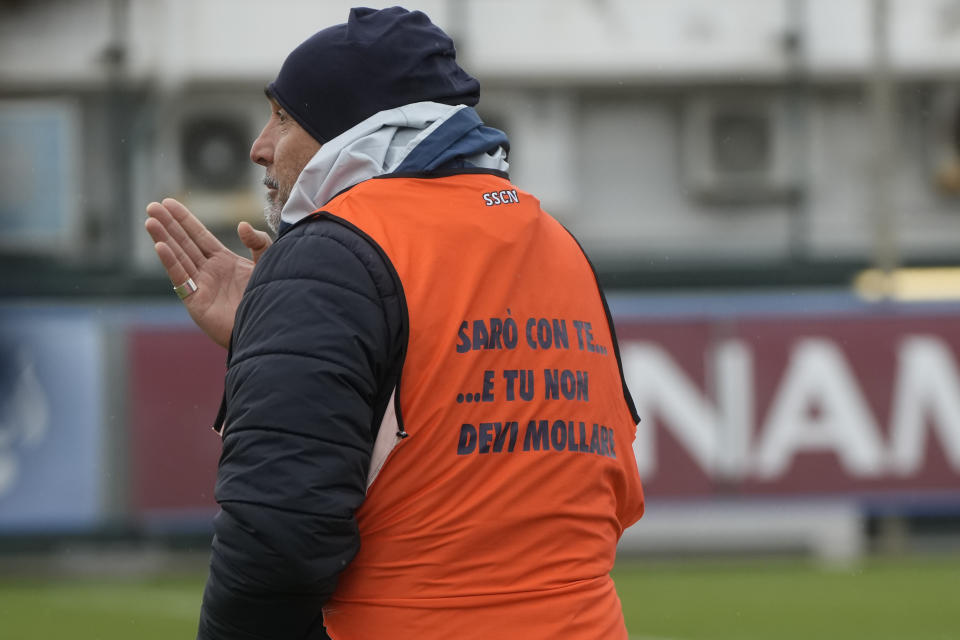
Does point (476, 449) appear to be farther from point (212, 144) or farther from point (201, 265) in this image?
point (212, 144)

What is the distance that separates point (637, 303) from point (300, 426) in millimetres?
9870

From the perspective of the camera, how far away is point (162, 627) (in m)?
8.10

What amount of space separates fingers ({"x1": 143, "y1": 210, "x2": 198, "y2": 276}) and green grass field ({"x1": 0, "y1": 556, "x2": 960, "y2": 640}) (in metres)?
5.24

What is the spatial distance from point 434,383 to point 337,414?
0.16m

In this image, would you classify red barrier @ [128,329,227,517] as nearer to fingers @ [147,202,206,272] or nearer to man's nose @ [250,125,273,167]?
fingers @ [147,202,206,272]

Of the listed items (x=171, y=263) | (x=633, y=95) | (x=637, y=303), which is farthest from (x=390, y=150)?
(x=633, y=95)

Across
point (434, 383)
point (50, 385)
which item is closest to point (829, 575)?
point (50, 385)

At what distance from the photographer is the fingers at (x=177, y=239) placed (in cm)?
258

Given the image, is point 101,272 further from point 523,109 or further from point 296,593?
point 296,593

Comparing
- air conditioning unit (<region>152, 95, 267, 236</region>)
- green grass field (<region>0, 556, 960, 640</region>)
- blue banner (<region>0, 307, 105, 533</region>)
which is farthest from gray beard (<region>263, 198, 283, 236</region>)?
air conditioning unit (<region>152, 95, 267, 236</region>)

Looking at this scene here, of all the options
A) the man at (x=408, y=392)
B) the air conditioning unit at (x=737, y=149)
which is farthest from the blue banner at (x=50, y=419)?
the man at (x=408, y=392)

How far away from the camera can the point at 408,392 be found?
2.00 m

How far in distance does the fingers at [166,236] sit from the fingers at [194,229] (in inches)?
0.6

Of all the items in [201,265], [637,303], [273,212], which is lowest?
[637,303]
